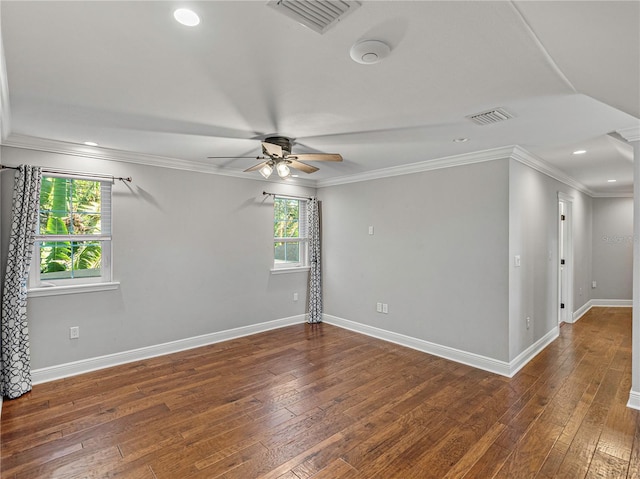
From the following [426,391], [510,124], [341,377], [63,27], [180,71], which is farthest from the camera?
[341,377]

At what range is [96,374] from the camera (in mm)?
3654

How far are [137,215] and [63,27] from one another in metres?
2.77

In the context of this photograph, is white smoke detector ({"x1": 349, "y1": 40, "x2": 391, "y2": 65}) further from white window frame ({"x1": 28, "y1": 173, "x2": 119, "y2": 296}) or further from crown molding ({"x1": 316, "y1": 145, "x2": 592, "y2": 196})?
white window frame ({"x1": 28, "y1": 173, "x2": 119, "y2": 296})

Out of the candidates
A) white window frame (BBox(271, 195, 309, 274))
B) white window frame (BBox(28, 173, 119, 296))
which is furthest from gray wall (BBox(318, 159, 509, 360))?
white window frame (BBox(28, 173, 119, 296))

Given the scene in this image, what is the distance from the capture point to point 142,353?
4082 mm

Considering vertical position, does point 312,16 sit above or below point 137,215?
above

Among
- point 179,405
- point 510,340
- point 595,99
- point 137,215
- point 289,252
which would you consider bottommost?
point 179,405

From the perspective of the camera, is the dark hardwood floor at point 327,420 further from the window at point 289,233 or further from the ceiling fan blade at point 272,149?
the ceiling fan blade at point 272,149

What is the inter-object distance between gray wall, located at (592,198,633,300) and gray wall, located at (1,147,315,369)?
6.74 m

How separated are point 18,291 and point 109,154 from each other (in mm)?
1659

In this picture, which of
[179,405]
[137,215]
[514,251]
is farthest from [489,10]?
[137,215]

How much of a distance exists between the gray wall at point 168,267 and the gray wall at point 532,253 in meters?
3.31

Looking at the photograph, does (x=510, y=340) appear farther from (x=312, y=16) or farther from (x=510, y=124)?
(x=312, y=16)

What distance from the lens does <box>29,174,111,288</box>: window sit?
3531mm
